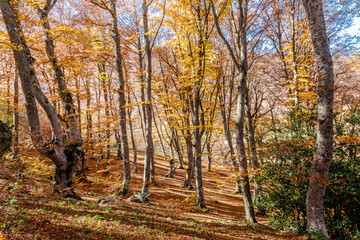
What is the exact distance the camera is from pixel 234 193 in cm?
1412

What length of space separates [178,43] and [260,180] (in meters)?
7.12

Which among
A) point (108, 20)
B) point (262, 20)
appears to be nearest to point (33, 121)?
point (108, 20)

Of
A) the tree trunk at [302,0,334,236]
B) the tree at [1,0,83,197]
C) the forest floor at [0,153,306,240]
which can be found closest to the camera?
the forest floor at [0,153,306,240]

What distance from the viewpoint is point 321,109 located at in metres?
4.80

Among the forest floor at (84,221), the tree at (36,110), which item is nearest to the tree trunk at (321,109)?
the forest floor at (84,221)

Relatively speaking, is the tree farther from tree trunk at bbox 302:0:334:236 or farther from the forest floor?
tree trunk at bbox 302:0:334:236

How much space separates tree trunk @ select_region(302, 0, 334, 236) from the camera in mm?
4675

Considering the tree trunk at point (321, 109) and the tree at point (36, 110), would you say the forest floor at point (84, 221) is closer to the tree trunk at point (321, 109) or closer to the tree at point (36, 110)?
the tree at point (36, 110)

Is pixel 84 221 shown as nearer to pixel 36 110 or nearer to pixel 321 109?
pixel 36 110

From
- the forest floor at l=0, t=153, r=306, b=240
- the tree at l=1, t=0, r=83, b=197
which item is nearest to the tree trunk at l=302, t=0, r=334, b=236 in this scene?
the forest floor at l=0, t=153, r=306, b=240

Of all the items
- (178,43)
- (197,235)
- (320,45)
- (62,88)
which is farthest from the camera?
(178,43)

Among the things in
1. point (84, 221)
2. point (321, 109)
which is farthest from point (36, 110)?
point (321, 109)

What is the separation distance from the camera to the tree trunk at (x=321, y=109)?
4675 millimetres

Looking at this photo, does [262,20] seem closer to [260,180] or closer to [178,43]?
[178,43]
